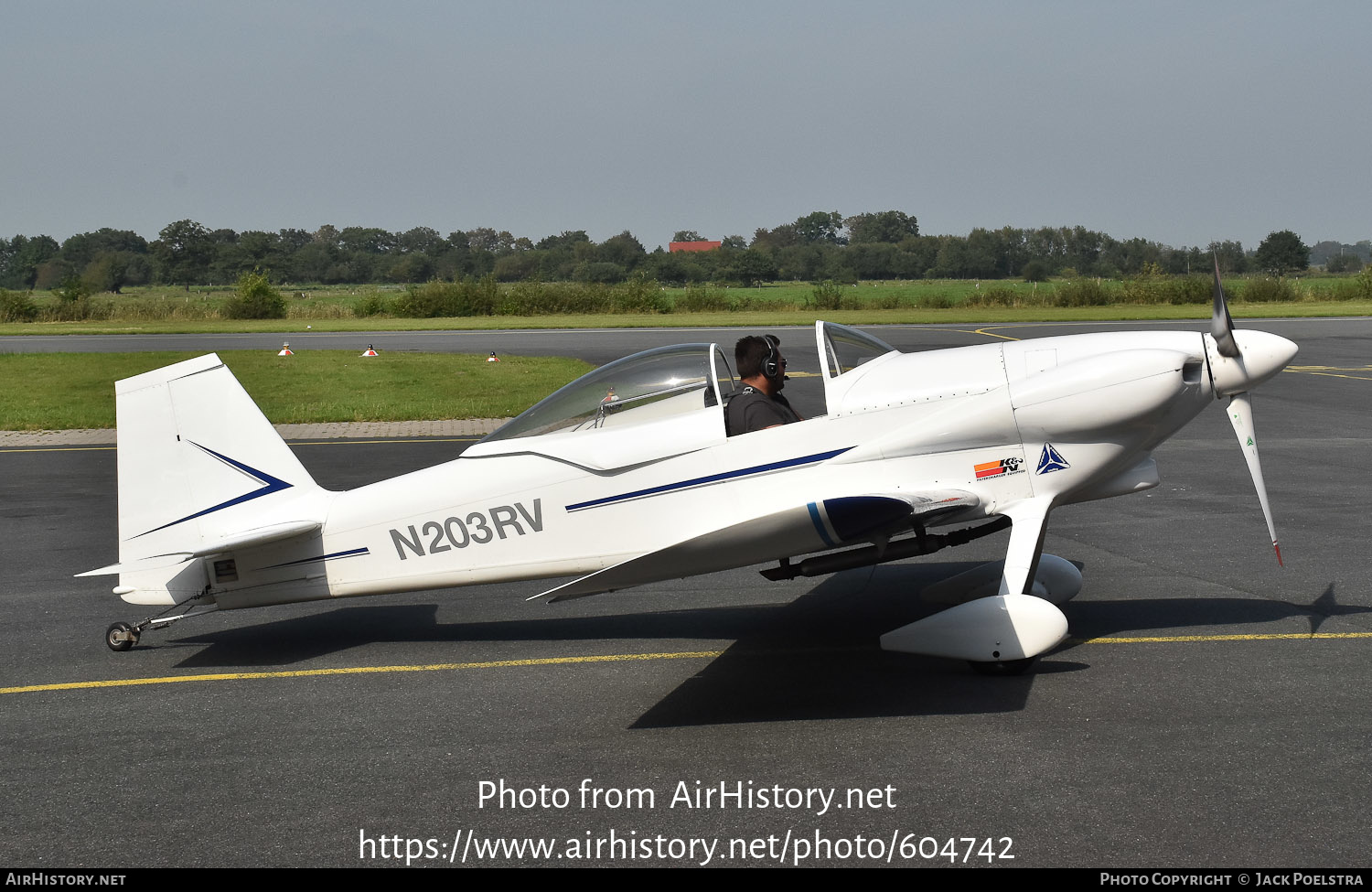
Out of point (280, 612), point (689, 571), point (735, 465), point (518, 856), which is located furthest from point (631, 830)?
point (280, 612)

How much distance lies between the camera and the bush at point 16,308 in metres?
49.3

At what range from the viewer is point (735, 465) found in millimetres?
6309

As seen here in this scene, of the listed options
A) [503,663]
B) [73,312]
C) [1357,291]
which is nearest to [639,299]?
[73,312]

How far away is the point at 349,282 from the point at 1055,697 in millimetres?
128433

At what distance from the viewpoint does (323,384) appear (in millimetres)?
22281

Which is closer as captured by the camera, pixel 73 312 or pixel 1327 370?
pixel 1327 370

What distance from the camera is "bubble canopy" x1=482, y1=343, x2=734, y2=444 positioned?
21.2ft

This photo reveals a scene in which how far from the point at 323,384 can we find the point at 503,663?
55.9 feet

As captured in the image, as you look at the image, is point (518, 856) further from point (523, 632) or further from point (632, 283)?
point (632, 283)

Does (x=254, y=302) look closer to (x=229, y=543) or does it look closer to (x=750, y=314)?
(x=750, y=314)

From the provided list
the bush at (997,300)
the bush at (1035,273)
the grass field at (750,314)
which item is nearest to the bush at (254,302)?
the grass field at (750,314)

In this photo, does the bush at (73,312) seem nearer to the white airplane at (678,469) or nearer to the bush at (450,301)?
the bush at (450,301)

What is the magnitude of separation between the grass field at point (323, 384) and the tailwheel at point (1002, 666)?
41.7 feet

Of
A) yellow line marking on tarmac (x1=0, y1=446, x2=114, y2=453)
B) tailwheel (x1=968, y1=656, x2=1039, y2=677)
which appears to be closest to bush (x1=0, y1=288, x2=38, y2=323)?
yellow line marking on tarmac (x1=0, y1=446, x2=114, y2=453)
